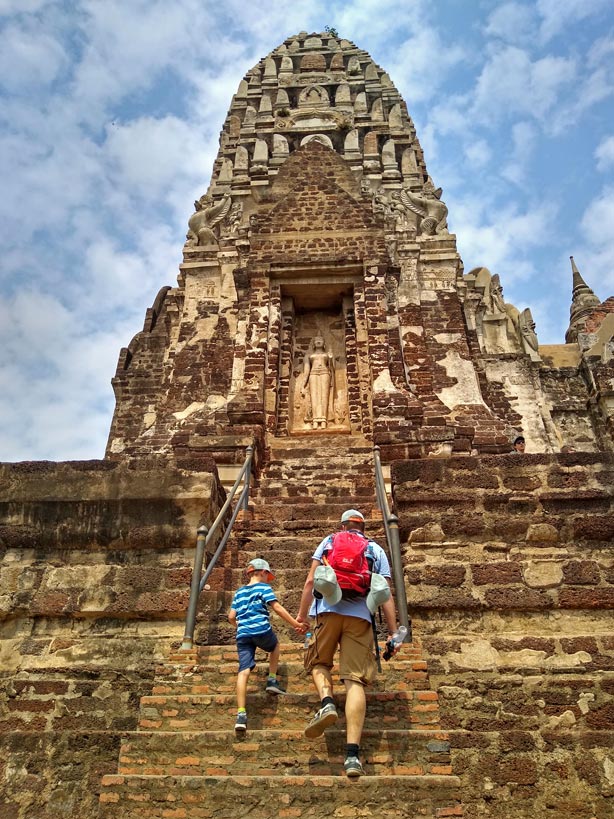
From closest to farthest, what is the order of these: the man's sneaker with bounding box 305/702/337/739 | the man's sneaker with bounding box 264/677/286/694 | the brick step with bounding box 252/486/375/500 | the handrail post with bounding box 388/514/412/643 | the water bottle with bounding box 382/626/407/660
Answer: the man's sneaker with bounding box 305/702/337/739 → the water bottle with bounding box 382/626/407/660 → the man's sneaker with bounding box 264/677/286/694 → the handrail post with bounding box 388/514/412/643 → the brick step with bounding box 252/486/375/500

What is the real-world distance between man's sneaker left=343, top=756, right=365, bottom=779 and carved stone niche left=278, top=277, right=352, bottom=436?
8.15 m

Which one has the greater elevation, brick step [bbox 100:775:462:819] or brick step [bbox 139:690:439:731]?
brick step [bbox 139:690:439:731]

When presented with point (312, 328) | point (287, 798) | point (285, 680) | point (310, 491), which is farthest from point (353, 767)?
point (312, 328)

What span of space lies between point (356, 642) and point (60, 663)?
283 cm

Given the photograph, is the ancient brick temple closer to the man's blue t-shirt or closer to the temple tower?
the temple tower

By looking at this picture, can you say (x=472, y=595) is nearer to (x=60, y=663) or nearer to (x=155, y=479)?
(x=155, y=479)

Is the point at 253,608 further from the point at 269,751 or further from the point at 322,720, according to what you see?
the point at 322,720

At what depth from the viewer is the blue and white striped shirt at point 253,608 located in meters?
4.76

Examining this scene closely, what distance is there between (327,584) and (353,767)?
1.01m

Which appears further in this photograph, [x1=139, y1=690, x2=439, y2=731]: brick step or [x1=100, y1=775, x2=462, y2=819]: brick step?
[x1=139, y1=690, x2=439, y2=731]: brick step

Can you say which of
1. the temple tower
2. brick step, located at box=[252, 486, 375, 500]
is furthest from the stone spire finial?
brick step, located at box=[252, 486, 375, 500]

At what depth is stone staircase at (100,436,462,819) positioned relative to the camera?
3668 millimetres

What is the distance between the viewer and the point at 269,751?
405 centimetres

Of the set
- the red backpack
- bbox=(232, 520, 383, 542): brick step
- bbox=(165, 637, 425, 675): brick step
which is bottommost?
bbox=(165, 637, 425, 675): brick step
